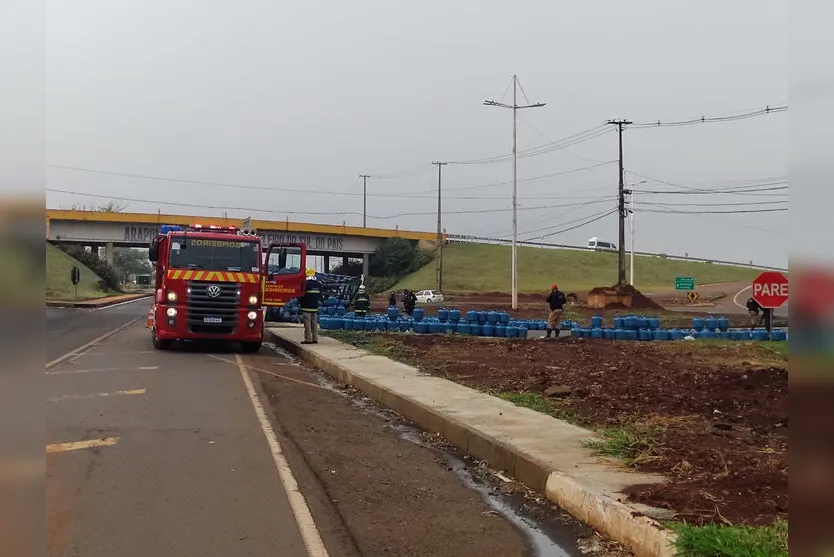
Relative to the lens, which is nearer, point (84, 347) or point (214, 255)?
point (214, 255)

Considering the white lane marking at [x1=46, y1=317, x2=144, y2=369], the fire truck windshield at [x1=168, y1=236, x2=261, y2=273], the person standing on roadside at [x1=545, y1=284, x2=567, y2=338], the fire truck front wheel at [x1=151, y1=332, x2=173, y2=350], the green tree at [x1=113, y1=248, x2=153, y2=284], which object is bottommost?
the white lane marking at [x1=46, y1=317, x2=144, y2=369]

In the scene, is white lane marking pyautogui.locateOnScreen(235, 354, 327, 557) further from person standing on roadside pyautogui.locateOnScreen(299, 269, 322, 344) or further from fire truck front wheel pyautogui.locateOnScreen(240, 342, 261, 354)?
person standing on roadside pyautogui.locateOnScreen(299, 269, 322, 344)

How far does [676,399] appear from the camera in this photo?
36.4 feet

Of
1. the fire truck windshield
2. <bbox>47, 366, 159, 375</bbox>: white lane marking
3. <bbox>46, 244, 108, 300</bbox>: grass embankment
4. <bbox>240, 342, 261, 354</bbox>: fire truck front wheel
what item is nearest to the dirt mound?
<bbox>240, 342, 261, 354</bbox>: fire truck front wheel

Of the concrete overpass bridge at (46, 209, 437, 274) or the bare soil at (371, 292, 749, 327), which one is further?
the concrete overpass bridge at (46, 209, 437, 274)

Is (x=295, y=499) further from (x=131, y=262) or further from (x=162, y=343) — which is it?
(x=131, y=262)

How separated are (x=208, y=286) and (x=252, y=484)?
1150 centimetres

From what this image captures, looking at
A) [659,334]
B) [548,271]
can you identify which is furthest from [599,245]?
[659,334]

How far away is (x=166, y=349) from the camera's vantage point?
19.0 meters

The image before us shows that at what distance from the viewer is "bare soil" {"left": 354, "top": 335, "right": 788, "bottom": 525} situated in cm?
596

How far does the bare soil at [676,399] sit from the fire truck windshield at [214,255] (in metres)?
4.44
